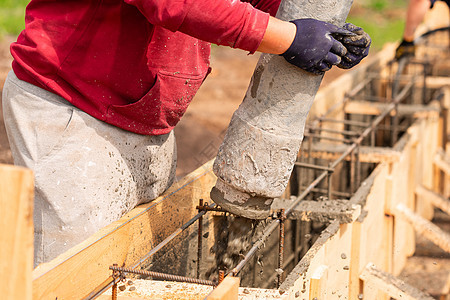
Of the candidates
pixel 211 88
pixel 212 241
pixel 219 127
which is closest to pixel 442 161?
pixel 219 127

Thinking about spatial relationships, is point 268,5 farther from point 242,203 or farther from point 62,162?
point 62,162

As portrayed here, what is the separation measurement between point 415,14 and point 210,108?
3.45m

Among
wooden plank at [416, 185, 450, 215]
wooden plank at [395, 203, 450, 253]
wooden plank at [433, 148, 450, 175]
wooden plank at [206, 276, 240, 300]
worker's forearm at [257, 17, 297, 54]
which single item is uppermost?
wooden plank at [433, 148, 450, 175]

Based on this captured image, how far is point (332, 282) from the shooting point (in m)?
3.30

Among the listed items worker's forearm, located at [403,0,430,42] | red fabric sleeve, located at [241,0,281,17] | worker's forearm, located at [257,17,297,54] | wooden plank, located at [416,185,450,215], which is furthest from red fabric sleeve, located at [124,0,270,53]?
worker's forearm, located at [403,0,430,42]

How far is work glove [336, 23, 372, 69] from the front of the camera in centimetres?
251

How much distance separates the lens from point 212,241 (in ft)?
12.2

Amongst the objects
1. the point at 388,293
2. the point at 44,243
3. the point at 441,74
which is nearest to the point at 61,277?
the point at 44,243

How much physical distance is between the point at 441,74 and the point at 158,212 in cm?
763

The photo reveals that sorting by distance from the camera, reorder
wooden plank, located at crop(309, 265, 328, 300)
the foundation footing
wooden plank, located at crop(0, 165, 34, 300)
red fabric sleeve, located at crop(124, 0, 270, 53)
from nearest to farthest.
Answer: wooden plank, located at crop(0, 165, 34, 300)
red fabric sleeve, located at crop(124, 0, 270, 53)
the foundation footing
wooden plank, located at crop(309, 265, 328, 300)

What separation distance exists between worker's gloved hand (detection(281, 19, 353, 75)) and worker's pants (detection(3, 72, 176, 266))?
92 cm

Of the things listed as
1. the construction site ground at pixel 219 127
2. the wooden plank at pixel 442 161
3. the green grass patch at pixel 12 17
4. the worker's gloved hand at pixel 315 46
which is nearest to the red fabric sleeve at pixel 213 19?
the worker's gloved hand at pixel 315 46

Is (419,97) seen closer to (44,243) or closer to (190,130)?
(190,130)

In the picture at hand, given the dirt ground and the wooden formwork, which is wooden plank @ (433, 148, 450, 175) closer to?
the wooden formwork
